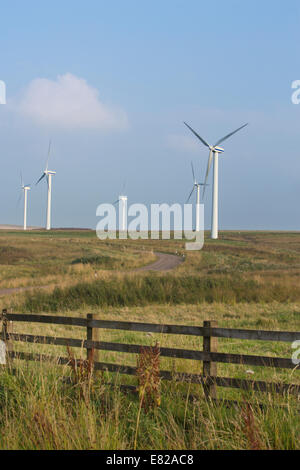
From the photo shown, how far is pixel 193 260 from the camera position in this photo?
56281 millimetres

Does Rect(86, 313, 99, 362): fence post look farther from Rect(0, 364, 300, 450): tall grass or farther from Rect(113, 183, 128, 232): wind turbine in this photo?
Rect(113, 183, 128, 232): wind turbine

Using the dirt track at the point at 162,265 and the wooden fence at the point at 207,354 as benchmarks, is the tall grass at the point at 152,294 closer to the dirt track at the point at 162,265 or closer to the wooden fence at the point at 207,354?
the wooden fence at the point at 207,354

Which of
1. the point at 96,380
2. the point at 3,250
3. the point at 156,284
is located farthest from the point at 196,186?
the point at 96,380

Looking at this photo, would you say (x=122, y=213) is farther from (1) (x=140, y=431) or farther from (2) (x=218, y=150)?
(1) (x=140, y=431)

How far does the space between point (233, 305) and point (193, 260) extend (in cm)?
3280

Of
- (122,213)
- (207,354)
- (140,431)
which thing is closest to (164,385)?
(207,354)

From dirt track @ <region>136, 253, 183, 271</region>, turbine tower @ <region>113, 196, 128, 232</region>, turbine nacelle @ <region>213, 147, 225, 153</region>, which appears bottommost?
dirt track @ <region>136, 253, 183, 271</region>

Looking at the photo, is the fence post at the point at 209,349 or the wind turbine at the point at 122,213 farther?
the wind turbine at the point at 122,213

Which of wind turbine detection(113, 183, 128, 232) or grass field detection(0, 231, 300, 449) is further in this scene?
wind turbine detection(113, 183, 128, 232)

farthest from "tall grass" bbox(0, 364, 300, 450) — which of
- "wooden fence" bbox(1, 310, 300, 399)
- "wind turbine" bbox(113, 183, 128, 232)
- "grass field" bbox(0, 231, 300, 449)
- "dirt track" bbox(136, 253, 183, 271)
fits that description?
"wind turbine" bbox(113, 183, 128, 232)

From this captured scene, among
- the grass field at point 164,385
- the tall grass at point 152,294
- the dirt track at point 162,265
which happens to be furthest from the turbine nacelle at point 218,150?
the tall grass at point 152,294

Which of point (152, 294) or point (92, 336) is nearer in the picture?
point (92, 336)
